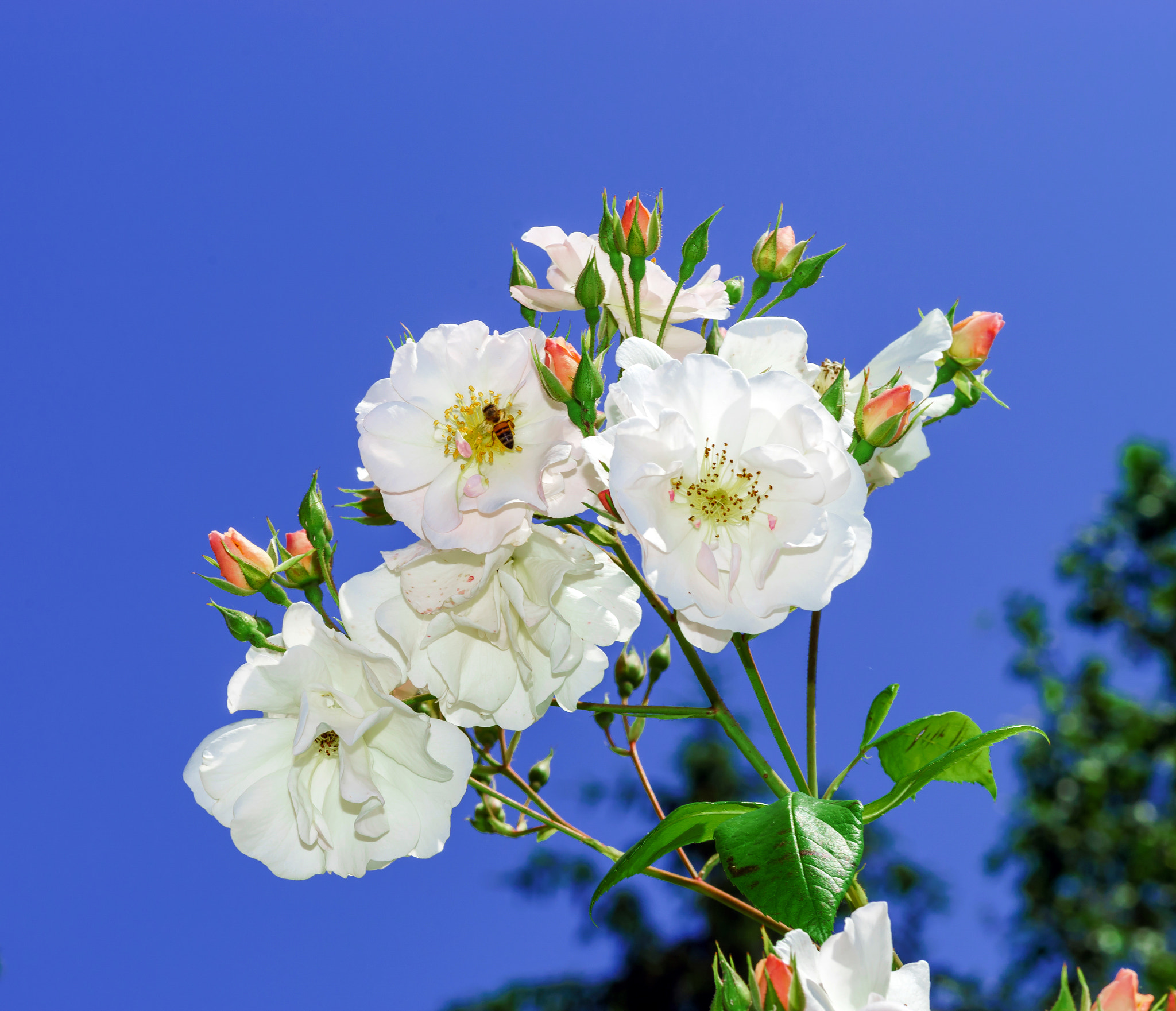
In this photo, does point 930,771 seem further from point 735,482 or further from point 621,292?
point 621,292

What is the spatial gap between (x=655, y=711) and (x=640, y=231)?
0.61 meters

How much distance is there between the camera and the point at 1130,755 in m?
10.8

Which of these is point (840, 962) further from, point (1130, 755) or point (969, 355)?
point (1130, 755)

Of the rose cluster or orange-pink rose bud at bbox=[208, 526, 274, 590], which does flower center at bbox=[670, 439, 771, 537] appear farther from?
orange-pink rose bud at bbox=[208, 526, 274, 590]

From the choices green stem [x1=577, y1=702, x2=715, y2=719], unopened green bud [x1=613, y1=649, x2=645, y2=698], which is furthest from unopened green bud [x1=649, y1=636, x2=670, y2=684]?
green stem [x1=577, y1=702, x2=715, y2=719]

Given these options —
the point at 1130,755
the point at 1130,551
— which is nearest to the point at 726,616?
the point at 1130,755

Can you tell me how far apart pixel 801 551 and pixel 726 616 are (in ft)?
0.36

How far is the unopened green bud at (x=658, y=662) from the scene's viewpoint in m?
1.83

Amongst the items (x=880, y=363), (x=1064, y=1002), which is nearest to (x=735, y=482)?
(x=880, y=363)

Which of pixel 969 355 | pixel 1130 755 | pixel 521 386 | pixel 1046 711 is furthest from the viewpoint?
pixel 1046 711

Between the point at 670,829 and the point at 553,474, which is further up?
the point at 553,474

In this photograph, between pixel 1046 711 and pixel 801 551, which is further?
pixel 1046 711

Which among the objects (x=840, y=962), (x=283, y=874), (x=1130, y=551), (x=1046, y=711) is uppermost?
(x=1130, y=551)

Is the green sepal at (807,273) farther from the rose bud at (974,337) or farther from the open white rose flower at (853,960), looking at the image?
the open white rose flower at (853,960)
